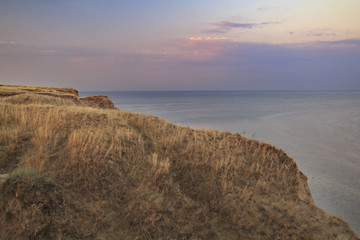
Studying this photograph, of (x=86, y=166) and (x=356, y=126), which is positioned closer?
(x=86, y=166)

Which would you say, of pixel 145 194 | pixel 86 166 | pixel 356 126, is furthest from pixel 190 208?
pixel 356 126

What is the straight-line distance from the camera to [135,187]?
749 cm

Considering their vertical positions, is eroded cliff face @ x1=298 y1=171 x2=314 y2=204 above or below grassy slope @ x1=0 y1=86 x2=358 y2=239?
below

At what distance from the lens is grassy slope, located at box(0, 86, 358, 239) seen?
6.00m

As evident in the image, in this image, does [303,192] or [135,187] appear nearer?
[135,187]

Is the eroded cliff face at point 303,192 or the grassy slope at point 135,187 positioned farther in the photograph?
the eroded cliff face at point 303,192

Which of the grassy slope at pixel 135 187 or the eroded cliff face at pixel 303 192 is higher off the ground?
the grassy slope at pixel 135 187

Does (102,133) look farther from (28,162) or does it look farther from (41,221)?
(41,221)

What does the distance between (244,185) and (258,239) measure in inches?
97.0

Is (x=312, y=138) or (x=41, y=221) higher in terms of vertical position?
(x=41, y=221)

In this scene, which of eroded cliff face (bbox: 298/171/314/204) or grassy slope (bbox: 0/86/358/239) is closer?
grassy slope (bbox: 0/86/358/239)

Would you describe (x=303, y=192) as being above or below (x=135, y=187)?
below

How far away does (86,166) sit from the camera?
24.5 ft

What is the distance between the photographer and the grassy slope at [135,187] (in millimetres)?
6004
